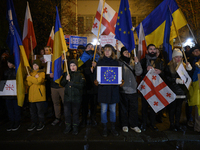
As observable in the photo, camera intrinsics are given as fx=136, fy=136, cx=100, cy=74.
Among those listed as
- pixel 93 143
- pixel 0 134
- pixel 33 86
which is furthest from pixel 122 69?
pixel 0 134

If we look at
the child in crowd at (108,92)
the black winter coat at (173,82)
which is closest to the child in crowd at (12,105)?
the child in crowd at (108,92)

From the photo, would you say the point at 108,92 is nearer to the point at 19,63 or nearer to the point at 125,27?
the point at 125,27

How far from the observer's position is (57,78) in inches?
147

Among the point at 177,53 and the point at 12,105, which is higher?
the point at 177,53

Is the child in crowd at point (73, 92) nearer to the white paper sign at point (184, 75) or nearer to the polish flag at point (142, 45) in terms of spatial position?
the polish flag at point (142, 45)

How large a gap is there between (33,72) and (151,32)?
153 inches

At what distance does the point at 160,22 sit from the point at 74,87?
3.22m

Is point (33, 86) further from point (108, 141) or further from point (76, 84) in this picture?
point (108, 141)

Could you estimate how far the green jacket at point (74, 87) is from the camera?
3711 mm

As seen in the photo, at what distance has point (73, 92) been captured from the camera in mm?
3719

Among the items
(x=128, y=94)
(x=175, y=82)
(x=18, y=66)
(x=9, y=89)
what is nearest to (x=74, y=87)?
(x=128, y=94)

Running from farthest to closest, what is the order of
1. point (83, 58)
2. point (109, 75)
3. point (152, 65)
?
1. point (83, 58)
2. point (152, 65)
3. point (109, 75)

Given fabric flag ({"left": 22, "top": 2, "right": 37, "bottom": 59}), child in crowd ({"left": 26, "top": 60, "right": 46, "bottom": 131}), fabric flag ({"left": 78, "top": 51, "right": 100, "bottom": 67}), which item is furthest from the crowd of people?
fabric flag ({"left": 22, "top": 2, "right": 37, "bottom": 59})

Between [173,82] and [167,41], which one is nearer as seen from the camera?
[173,82]
